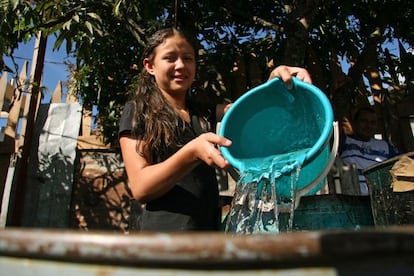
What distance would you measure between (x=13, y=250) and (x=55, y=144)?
3.65 metres

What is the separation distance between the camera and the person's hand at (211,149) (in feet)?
2.80

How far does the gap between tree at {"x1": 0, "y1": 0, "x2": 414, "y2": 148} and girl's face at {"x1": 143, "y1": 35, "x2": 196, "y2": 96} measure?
152cm

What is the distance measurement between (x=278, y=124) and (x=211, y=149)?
0.58 m

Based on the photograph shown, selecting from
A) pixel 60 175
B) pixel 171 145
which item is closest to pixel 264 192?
pixel 171 145

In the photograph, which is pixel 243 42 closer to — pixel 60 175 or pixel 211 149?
pixel 60 175

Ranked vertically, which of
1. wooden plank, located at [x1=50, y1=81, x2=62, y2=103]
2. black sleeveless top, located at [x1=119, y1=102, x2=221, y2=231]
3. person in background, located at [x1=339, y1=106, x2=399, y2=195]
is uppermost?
wooden plank, located at [x1=50, y1=81, x2=62, y2=103]

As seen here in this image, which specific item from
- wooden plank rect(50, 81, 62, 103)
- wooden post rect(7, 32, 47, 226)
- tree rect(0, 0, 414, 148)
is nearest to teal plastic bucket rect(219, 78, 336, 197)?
tree rect(0, 0, 414, 148)

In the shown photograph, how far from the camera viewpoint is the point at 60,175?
3721 mm

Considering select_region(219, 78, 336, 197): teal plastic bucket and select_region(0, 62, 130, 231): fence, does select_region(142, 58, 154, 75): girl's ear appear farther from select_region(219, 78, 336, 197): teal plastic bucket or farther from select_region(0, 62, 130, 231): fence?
select_region(0, 62, 130, 231): fence

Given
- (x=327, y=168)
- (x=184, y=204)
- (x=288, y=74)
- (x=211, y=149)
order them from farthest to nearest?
(x=288, y=74) < (x=327, y=168) < (x=184, y=204) < (x=211, y=149)

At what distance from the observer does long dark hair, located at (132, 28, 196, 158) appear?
3.49ft

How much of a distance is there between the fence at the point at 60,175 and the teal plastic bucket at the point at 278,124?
2.56m

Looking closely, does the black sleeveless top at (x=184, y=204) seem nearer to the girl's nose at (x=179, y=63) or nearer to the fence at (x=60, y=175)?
the girl's nose at (x=179, y=63)

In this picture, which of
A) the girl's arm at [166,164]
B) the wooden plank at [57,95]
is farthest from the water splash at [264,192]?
the wooden plank at [57,95]
